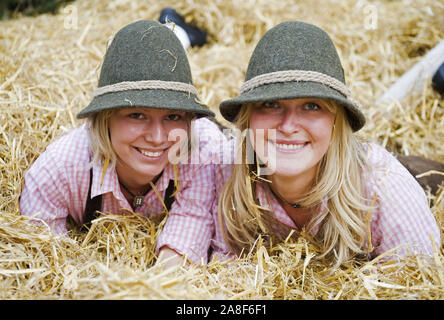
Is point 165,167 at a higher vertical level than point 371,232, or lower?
higher

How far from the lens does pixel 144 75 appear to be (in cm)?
192

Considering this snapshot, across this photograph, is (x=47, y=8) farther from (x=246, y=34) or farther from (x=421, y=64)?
(x=421, y=64)

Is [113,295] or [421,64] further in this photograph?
[421,64]

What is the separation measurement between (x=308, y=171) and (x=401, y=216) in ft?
1.46

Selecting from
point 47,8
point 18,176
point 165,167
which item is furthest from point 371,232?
point 47,8

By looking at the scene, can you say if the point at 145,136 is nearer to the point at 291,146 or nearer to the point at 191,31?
the point at 291,146

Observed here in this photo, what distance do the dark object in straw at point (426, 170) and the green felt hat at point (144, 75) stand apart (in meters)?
1.32

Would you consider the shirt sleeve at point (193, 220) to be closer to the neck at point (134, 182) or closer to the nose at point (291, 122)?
the neck at point (134, 182)

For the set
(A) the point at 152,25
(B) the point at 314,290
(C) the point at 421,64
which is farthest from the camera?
(C) the point at 421,64

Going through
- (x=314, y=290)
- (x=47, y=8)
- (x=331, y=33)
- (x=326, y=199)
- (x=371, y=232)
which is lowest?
(x=314, y=290)

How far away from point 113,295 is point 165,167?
0.94 metres

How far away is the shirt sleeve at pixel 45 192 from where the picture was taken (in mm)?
2141

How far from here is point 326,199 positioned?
2057 millimetres
